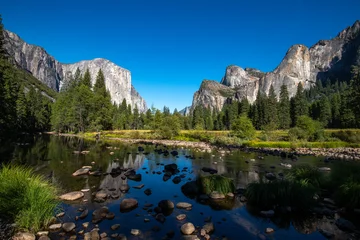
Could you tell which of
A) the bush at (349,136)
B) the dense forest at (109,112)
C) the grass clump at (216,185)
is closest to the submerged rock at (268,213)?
the grass clump at (216,185)

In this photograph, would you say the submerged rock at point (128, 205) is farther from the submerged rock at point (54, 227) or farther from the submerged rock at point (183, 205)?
the submerged rock at point (54, 227)

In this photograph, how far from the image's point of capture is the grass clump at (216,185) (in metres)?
11.6

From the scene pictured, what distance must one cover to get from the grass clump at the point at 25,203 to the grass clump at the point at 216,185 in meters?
7.23

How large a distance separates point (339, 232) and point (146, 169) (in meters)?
13.8

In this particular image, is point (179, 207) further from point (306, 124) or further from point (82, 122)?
point (82, 122)

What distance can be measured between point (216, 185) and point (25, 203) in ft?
27.6

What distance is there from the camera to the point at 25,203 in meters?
7.09

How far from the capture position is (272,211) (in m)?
9.10

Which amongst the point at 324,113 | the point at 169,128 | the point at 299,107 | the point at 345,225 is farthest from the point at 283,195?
the point at 324,113

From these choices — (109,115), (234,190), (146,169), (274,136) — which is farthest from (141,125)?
(234,190)

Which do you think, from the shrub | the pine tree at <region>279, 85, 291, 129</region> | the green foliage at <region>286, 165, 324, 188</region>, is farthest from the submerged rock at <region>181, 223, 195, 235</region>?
the pine tree at <region>279, 85, 291, 129</region>

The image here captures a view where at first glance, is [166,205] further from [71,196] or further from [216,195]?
[71,196]

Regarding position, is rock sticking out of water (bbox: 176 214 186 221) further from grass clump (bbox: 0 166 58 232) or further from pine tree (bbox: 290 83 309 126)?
pine tree (bbox: 290 83 309 126)

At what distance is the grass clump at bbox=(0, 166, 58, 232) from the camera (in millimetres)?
6891
